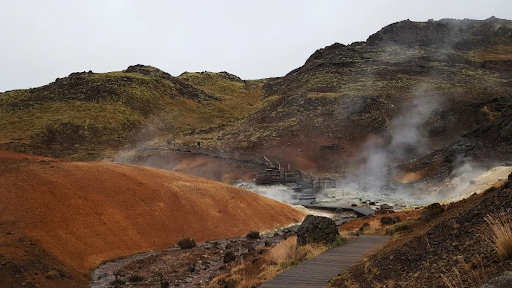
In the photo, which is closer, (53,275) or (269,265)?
(269,265)

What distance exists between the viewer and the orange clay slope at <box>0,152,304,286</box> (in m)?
17.5

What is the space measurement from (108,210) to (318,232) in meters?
11.4

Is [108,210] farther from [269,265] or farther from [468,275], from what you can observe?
[468,275]

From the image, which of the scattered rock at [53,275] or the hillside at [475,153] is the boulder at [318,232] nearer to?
the scattered rock at [53,275]

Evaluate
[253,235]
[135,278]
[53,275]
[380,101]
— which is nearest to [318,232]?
[135,278]

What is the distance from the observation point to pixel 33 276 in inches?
Answer: 554

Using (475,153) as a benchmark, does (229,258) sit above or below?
below

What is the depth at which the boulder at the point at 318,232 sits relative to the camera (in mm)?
13766

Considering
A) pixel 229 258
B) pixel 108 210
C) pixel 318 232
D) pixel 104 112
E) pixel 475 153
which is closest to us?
pixel 318 232

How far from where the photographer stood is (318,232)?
14.0m

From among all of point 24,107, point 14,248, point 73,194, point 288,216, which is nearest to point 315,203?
point 288,216

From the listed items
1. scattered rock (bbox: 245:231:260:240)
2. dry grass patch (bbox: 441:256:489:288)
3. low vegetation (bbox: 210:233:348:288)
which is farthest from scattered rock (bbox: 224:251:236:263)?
dry grass patch (bbox: 441:256:489:288)

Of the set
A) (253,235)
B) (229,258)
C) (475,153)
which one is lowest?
(253,235)

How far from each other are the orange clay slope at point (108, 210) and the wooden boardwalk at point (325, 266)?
9.79 metres
